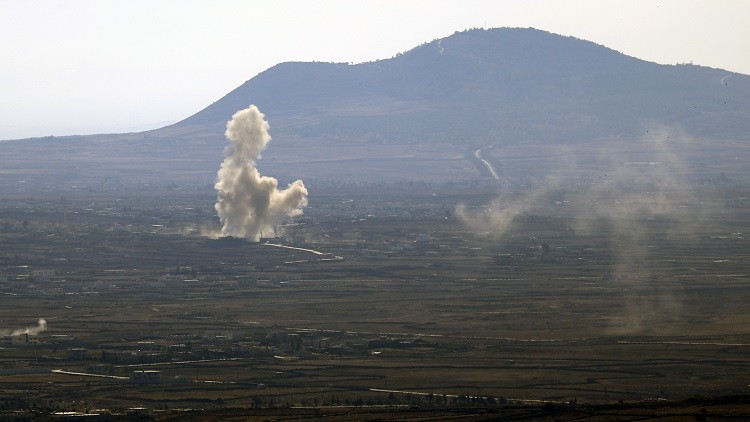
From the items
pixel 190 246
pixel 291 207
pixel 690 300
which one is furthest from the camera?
pixel 291 207

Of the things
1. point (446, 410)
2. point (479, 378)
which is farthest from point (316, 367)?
point (446, 410)

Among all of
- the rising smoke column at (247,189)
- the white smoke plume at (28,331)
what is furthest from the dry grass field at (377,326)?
the rising smoke column at (247,189)

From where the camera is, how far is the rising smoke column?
17350 cm

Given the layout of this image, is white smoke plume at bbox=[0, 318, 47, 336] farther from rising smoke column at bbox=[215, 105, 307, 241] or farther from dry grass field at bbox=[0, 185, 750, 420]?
rising smoke column at bbox=[215, 105, 307, 241]

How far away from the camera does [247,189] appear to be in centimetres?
17400

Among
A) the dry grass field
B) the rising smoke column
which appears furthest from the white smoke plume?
the rising smoke column

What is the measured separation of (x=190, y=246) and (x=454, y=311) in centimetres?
5847

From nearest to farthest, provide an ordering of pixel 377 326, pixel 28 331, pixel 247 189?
pixel 28 331, pixel 377 326, pixel 247 189

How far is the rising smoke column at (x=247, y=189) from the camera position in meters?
174

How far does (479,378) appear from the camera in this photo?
295 feet

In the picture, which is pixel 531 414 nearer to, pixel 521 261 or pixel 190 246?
pixel 521 261

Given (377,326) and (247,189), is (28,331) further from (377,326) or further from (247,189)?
(247,189)

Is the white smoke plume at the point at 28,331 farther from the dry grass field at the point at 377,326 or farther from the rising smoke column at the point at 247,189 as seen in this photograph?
the rising smoke column at the point at 247,189

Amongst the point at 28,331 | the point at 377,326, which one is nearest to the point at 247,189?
the point at 377,326
